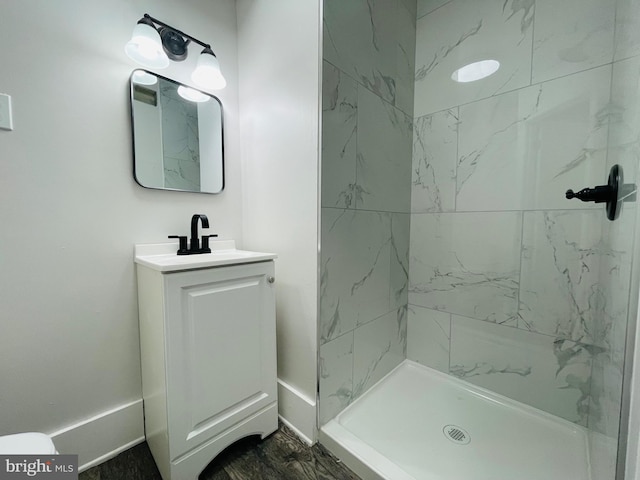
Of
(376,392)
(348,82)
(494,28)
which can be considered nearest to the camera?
(348,82)

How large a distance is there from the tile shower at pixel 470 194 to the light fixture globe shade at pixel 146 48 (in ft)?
2.14

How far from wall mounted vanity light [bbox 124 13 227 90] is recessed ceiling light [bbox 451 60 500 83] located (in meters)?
1.22

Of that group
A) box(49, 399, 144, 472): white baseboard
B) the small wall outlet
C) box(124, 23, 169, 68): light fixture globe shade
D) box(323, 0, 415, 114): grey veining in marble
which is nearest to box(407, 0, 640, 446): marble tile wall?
box(323, 0, 415, 114): grey veining in marble

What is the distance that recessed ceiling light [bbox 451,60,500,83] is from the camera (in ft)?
4.16

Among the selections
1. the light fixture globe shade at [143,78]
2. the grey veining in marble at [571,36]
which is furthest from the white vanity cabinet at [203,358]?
the grey veining in marble at [571,36]

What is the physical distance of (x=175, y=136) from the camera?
1.14 meters

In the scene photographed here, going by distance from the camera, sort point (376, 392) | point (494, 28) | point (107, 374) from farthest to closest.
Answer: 1. point (376, 392)
2. point (494, 28)
3. point (107, 374)

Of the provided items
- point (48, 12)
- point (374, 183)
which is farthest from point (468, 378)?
point (48, 12)

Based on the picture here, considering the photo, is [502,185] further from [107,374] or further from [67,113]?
[107,374]

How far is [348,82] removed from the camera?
1.13m

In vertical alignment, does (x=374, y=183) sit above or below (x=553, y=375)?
above

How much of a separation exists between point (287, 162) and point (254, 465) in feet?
4.08

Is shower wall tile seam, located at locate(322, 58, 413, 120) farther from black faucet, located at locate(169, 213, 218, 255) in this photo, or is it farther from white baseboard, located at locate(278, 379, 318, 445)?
white baseboard, located at locate(278, 379, 318, 445)

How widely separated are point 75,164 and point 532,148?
189 cm
